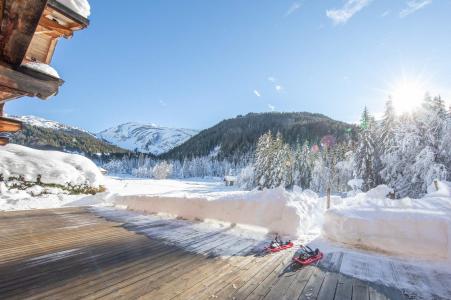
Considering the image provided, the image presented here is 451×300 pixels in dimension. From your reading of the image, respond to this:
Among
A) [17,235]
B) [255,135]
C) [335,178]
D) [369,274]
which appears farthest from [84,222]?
[255,135]

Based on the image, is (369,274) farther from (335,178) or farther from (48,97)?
(335,178)

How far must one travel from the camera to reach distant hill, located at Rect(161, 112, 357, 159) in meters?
137

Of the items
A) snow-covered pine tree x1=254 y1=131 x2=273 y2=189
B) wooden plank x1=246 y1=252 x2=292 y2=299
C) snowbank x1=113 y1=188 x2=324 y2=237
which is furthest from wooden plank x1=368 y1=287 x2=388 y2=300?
snow-covered pine tree x1=254 y1=131 x2=273 y2=189

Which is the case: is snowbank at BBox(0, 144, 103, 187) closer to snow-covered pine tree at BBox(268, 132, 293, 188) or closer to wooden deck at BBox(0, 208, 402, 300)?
wooden deck at BBox(0, 208, 402, 300)

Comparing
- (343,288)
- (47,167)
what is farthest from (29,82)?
(47,167)

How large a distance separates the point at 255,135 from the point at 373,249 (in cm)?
15632

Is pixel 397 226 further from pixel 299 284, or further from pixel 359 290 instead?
pixel 299 284

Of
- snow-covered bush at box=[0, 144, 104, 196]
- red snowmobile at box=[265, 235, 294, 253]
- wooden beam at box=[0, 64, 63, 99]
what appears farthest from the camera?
snow-covered bush at box=[0, 144, 104, 196]

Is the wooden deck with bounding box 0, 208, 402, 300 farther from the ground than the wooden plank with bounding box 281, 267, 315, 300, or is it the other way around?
the wooden plank with bounding box 281, 267, 315, 300

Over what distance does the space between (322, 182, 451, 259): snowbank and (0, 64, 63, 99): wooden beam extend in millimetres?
6379

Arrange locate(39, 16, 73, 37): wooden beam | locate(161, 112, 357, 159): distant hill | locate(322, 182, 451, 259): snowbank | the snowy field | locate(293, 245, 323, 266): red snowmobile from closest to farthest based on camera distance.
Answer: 1. locate(39, 16, 73, 37): wooden beam
2. the snowy field
3. locate(293, 245, 323, 266): red snowmobile
4. locate(322, 182, 451, 259): snowbank
5. locate(161, 112, 357, 159): distant hill

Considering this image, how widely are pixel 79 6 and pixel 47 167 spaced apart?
49.9 ft

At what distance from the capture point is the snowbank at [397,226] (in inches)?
197

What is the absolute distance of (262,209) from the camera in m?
7.77
